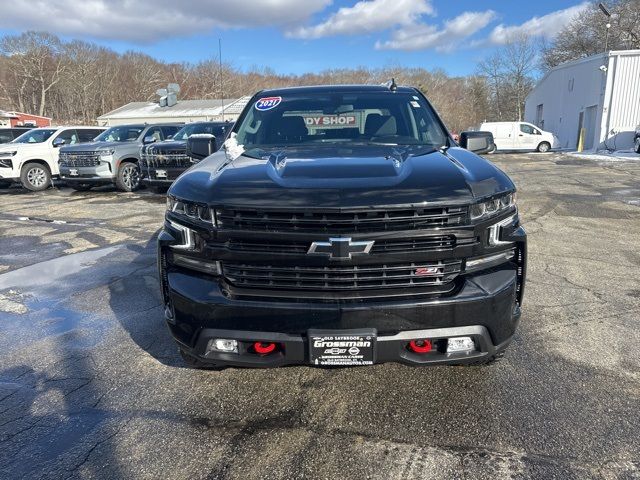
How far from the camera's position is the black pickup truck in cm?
237

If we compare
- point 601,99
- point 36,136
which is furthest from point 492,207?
point 601,99

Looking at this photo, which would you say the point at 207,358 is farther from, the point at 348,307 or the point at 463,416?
the point at 463,416

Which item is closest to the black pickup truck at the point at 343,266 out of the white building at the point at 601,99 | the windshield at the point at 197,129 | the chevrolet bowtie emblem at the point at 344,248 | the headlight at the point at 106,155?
the chevrolet bowtie emblem at the point at 344,248

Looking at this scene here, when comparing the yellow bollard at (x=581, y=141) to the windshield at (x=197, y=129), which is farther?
the yellow bollard at (x=581, y=141)

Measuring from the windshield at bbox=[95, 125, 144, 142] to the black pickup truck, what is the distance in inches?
492

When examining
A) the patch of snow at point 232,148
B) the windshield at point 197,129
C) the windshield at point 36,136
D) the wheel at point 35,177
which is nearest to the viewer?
the patch of snow at point 232,148

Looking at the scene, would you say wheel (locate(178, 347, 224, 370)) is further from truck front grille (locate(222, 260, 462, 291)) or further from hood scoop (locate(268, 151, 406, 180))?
hood scoop (locate(268, 151, 406, 180))

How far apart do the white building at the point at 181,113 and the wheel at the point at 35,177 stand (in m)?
33.8

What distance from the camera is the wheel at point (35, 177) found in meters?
13.9

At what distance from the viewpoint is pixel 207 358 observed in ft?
8.46

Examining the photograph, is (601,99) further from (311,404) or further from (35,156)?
(311,404)

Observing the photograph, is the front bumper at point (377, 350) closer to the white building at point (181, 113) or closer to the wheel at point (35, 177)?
the wheel at point (35, 177)

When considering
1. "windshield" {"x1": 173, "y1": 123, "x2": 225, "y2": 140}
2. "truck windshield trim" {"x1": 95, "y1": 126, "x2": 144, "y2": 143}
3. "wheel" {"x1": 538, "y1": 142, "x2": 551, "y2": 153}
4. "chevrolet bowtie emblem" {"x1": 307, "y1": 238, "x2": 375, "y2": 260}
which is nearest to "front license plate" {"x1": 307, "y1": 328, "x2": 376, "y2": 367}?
"chevrolet bowtie emblem" {"x1": 307, "y1": 238, "x2": 375, "y2": 260}

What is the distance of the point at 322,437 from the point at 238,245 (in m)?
1.10
